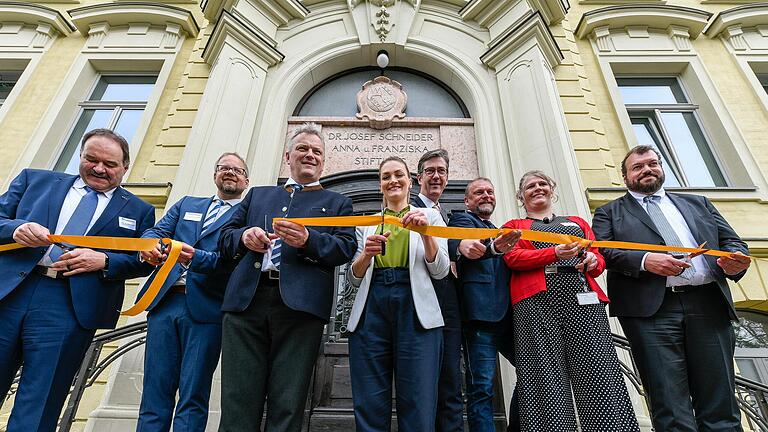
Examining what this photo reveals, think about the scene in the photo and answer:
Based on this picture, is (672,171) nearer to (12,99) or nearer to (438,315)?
(438,315)

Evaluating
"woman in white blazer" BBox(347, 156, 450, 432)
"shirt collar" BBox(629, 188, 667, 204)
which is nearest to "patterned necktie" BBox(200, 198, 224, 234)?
"woman in white blazer" BBox(347, 156, 450, 432)

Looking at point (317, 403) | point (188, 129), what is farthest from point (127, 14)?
point (317, 403)

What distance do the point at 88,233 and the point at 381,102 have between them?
420cm

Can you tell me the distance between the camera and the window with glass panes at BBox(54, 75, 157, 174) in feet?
19.9

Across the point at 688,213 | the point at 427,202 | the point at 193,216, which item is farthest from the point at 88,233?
the point at 688,213

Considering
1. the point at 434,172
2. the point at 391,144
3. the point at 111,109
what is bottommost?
the point at 434,172

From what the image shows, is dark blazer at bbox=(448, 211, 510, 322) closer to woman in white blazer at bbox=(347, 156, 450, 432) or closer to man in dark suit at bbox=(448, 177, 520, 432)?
man in dark suit at bbox=(448, 177, 520, 432)

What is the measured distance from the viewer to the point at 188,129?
211 inches

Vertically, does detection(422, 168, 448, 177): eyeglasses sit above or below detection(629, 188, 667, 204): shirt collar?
above

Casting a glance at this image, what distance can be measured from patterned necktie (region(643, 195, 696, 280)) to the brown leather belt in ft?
11.2

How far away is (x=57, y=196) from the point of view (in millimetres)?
2402

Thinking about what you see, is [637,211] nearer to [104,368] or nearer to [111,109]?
[104,368]

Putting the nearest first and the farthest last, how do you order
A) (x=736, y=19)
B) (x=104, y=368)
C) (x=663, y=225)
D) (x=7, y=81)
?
1. (x=663, y=225)
2. (x=104, y=368)
3. (x=736, y=19)
4. (x=7, y=81)

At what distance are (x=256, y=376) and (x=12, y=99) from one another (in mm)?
6771
